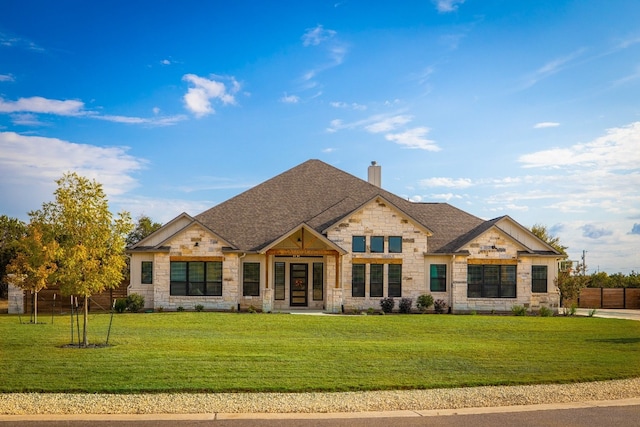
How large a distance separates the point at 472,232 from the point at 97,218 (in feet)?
73.5

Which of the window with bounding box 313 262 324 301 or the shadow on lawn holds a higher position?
the window with bounding box 313 262 324 301

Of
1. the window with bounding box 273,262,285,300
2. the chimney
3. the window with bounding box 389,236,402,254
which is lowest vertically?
the window with bounding box 273,262,285,300

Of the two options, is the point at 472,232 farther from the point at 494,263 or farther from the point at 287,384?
the point at 287,384

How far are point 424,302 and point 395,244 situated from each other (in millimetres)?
3389

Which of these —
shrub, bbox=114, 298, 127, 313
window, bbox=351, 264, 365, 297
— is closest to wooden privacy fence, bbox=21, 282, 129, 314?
shrub, bbox=114, 298, 127, 313

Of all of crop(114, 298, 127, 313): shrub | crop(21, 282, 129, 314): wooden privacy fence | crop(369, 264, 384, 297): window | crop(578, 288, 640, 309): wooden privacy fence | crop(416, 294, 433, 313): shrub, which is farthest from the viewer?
crop(578, 288, 640, 309): wooden privacy fence

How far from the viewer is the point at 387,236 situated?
32906 millimetres

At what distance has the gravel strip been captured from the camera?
36.4 ft

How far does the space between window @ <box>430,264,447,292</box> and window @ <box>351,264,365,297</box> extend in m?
3.84

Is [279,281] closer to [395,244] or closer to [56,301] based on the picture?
[395,244]

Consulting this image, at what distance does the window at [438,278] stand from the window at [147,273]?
48.8ft

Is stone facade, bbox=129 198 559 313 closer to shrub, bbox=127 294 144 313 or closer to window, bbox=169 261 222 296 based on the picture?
window, bbox=169 261 222 296

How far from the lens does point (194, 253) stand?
31.9 metres

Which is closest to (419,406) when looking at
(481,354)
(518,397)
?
(518,397)
